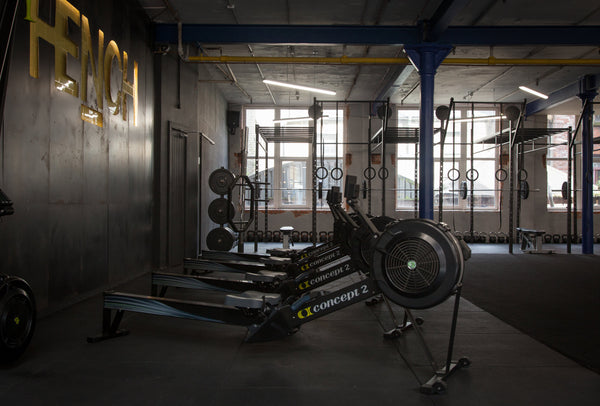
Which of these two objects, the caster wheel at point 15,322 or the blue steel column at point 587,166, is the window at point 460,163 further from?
the caster wheel at point 15,322

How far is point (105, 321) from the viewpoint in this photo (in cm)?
321

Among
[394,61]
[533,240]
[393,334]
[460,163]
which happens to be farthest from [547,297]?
[460,163]

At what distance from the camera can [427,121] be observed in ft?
22.7

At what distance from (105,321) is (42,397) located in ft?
3.33

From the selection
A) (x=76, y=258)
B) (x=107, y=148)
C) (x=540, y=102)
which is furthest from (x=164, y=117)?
(x=540, y=102)

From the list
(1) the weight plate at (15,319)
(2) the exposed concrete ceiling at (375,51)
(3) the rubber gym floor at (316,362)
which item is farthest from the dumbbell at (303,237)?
(1) the weight plate at (15,319)

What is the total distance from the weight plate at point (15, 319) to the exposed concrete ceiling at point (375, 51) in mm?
5327

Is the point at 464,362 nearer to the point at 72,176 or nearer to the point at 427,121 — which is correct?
the point at 72,176

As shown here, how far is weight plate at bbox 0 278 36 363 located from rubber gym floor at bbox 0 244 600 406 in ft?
0.42

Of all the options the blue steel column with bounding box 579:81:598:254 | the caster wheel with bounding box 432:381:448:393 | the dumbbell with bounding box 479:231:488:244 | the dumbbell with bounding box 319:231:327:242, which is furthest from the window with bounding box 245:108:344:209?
the caster wheel with bounding box 432:381:448:393

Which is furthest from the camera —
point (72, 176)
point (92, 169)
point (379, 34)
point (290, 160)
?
point (290, 160)

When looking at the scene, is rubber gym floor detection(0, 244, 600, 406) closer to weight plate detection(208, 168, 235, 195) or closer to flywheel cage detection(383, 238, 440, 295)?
flywheel cage detection(383, 238, 440, 295)

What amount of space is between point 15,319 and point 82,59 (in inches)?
117

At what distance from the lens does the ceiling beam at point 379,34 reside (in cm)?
700
